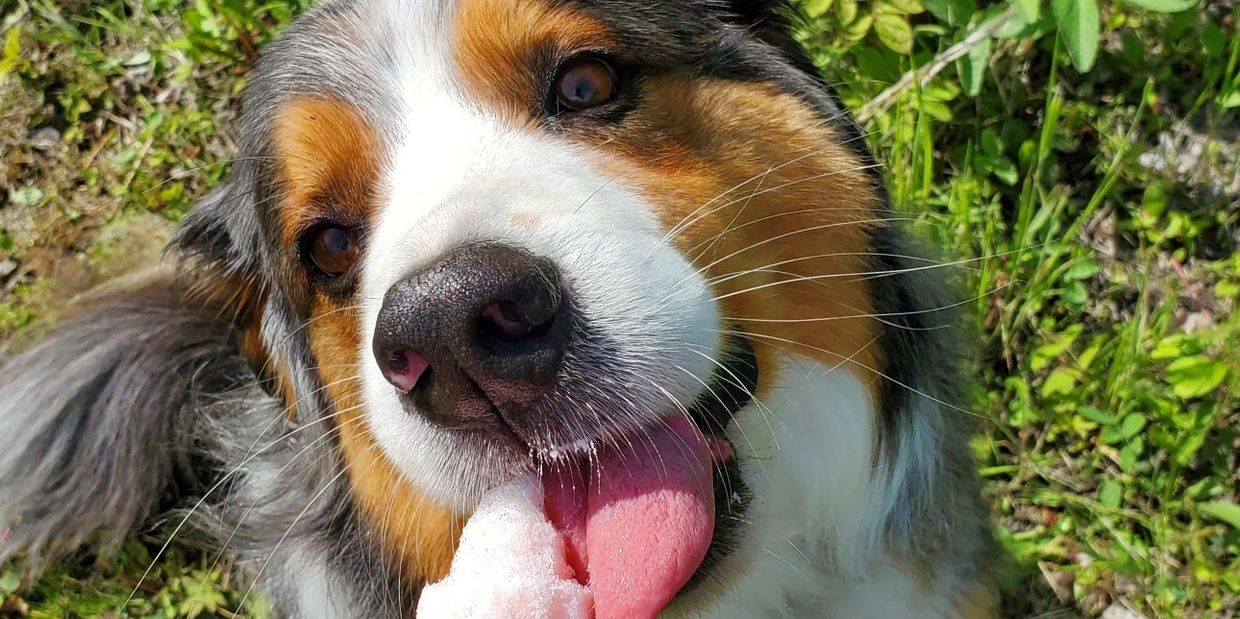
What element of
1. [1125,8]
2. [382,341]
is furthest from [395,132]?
[1125,8]

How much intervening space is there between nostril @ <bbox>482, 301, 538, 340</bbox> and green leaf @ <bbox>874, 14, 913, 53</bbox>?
7.59ft

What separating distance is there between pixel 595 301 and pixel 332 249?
0.79 m

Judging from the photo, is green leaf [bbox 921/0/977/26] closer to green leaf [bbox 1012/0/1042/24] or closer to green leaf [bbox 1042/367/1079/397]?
green leaf [bbox 1012/0/1042/24]

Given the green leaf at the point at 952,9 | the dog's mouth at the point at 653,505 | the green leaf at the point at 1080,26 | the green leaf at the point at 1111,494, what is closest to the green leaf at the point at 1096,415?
the green leaf at the point at 1111,494

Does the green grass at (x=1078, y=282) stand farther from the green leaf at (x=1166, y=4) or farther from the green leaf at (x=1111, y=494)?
the green leaf at (x=1166, y=4)

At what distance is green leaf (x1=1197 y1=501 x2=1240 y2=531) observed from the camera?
318 cm

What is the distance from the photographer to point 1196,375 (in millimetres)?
3090

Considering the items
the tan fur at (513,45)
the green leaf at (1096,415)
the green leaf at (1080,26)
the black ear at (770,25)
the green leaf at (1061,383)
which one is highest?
the tan fur at (513,45)

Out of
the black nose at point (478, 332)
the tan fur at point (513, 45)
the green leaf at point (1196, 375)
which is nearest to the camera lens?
the black nose at point (478, 332)

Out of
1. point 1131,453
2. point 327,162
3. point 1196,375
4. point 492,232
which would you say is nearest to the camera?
point 492,232

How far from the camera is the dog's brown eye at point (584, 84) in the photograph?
2139 mm

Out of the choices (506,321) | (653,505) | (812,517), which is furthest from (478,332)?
(812,517)

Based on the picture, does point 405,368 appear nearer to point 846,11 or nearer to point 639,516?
point 639,516

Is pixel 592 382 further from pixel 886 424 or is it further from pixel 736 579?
pixel 886 424
